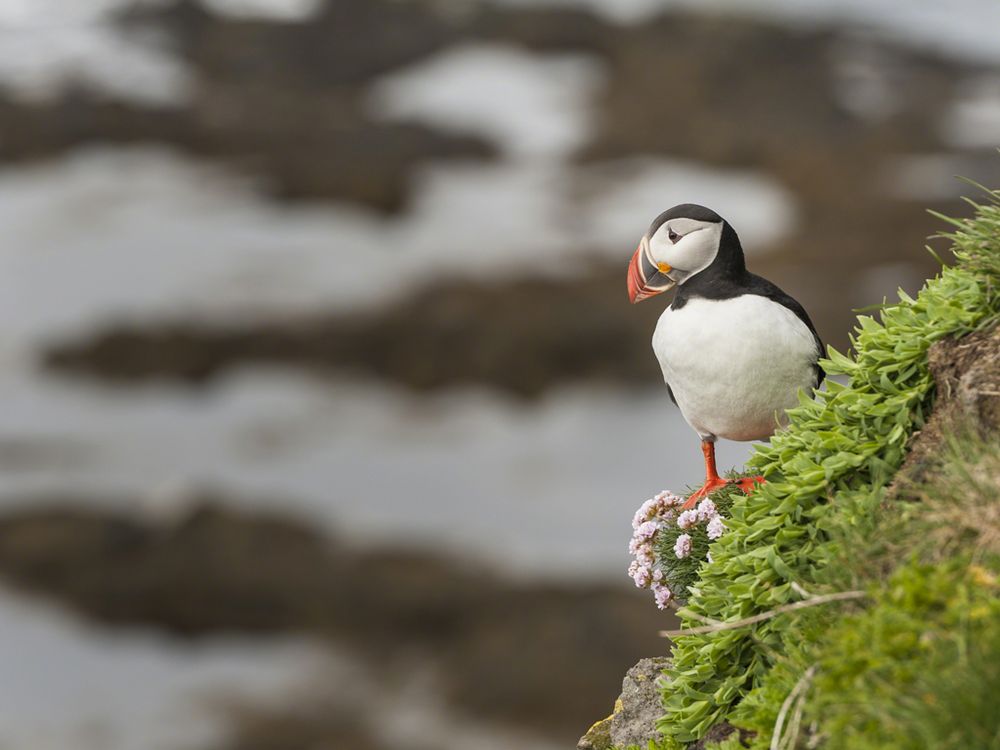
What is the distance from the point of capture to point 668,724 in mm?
4910

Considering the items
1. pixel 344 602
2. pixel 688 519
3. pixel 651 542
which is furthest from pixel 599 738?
pixel 344 602

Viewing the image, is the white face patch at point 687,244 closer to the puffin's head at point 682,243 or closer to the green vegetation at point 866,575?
the puffin's head at point 682,243

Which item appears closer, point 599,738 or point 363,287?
point 599,738

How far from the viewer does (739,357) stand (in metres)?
5.04

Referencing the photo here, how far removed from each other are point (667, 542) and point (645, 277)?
135 cm

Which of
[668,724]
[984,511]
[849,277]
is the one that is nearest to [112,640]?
[849,277]

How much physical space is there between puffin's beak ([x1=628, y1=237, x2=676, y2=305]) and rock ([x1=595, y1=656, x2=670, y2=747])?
72.0 inches

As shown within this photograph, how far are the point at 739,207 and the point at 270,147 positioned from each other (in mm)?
13549

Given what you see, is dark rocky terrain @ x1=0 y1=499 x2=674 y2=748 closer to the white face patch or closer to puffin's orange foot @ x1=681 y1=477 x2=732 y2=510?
puffin's orange foot @ x1=681 y1=477 x2=732 y2=510

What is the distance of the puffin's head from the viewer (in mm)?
5195

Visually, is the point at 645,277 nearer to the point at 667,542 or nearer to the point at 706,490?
the point at 706,490

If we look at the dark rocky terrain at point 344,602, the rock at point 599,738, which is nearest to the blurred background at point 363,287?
the dark rocky terrain at point 344,602

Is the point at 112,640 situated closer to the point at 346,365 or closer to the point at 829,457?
the point at 346,365

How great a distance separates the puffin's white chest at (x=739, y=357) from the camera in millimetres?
5035
